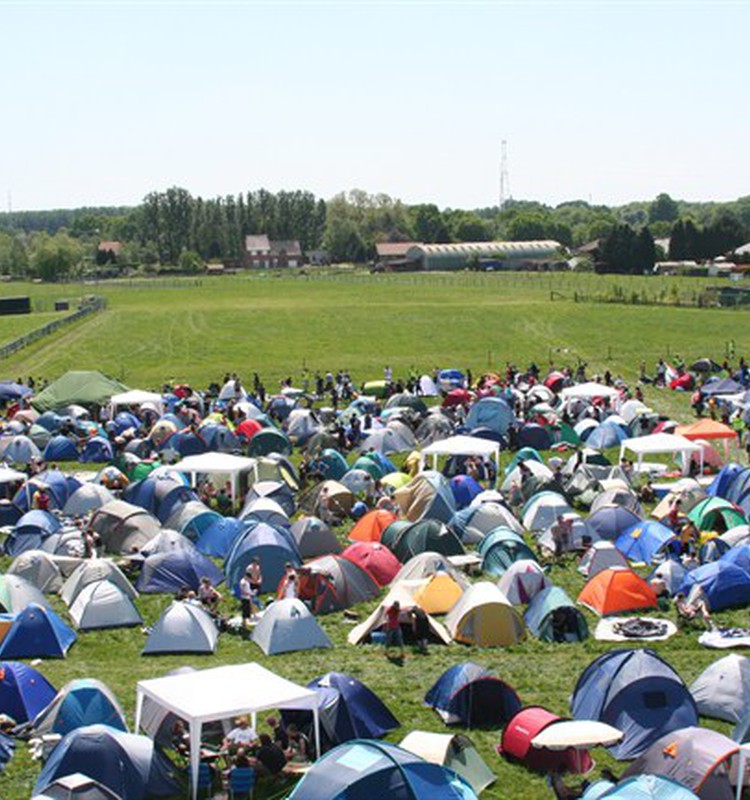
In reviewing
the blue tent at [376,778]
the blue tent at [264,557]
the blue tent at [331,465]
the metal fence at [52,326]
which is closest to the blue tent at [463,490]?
the blue tent at [331,465]

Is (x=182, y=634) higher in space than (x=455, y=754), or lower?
lower

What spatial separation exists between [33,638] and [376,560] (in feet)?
21.8

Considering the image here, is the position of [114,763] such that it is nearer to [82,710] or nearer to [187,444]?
[82,710]

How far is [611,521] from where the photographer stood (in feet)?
81.0

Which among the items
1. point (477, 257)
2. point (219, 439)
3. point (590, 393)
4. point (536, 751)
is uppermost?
point (477, 257)

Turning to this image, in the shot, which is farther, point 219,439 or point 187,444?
point 219,439

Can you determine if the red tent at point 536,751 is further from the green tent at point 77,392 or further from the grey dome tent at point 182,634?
the green tent at point 77,392

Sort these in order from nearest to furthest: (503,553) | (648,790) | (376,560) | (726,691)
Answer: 1. (648,790)
2. (726,691)
3. (376,560)
4. (503,553)

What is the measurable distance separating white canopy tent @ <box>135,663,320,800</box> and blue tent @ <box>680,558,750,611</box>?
337 inches

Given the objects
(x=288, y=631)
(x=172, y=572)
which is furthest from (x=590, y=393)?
(x=288, y=631)

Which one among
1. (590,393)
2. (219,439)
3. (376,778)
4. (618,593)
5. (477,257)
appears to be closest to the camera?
(376,778)

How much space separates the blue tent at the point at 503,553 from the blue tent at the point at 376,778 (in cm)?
1026

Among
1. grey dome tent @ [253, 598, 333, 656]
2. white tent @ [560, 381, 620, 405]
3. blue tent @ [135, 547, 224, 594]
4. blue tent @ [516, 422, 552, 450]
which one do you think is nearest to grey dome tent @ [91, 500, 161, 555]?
blue tent @ [135, 547, 224, 594]

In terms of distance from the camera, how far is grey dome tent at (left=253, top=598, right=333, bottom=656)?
1869cm
